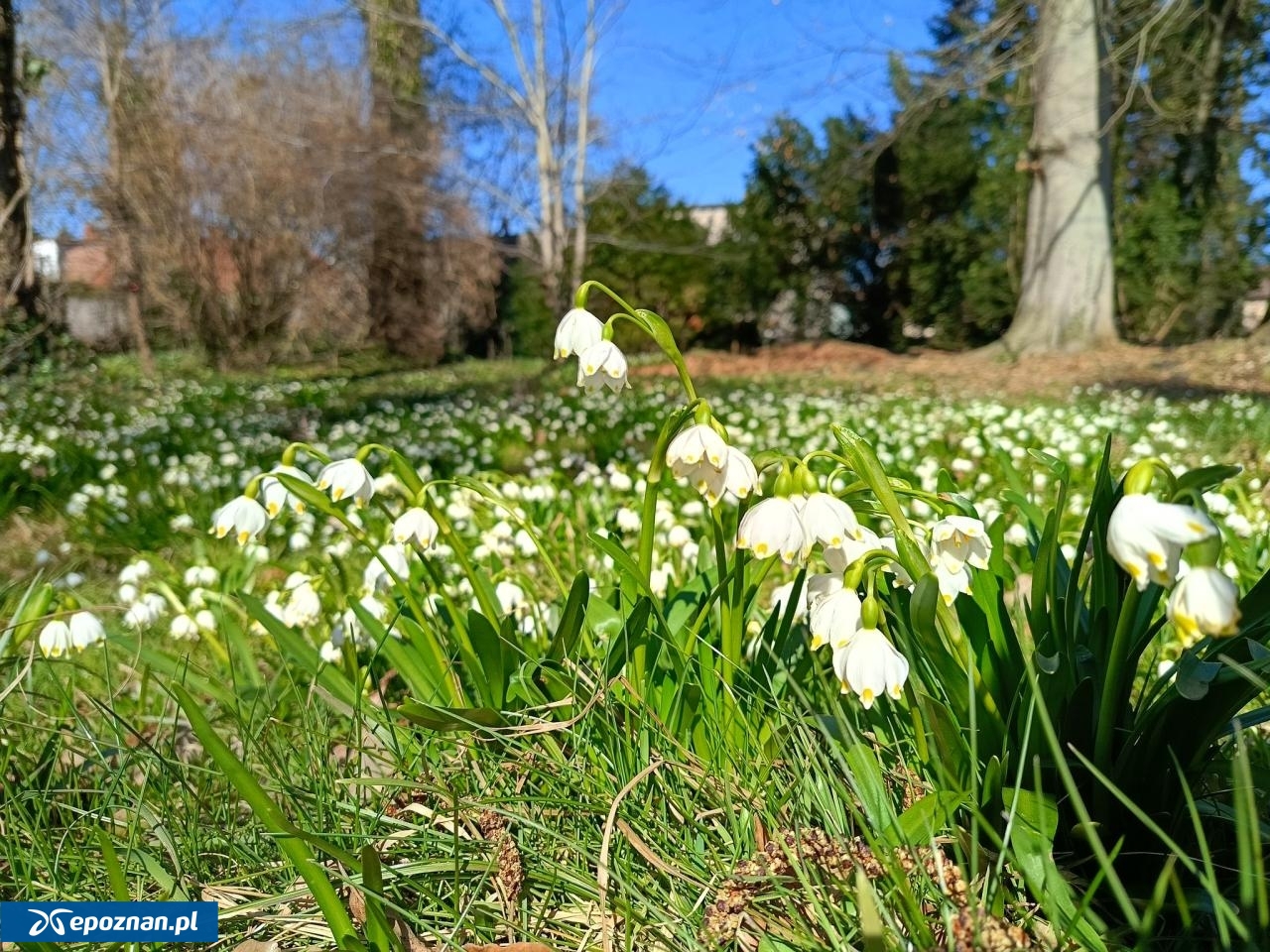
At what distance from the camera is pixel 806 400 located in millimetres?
7176

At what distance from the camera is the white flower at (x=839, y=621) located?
3.56ft

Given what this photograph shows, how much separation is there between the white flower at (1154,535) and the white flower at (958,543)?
0.32 meters

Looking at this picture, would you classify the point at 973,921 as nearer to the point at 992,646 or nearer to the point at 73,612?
the point at 992,646

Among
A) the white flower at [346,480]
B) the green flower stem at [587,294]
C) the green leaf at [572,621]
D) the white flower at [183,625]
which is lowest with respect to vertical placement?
the white flower at [183,625]

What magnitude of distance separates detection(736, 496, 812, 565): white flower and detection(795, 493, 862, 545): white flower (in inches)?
0.6

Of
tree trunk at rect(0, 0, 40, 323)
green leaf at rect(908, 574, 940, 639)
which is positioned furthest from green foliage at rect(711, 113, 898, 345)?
green leaf at rect(908, 574, 940, 639)

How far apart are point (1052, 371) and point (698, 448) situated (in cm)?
914

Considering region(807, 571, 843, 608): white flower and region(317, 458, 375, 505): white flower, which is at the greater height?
region(317, 458, 375, 505): white flower

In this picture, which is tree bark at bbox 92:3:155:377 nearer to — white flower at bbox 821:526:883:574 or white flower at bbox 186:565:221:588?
white flower at bbox 186:565:221:588

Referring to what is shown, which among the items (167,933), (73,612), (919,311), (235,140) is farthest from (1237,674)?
(919,311)

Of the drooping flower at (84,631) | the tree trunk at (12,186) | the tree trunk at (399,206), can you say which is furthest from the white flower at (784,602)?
the tree trunk at (399,206)

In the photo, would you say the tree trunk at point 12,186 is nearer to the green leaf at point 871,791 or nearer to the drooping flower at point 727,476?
the drooping flower at point 727,476

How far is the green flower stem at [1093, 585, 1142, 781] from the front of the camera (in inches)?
38.5

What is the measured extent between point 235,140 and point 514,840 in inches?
Result: 580
